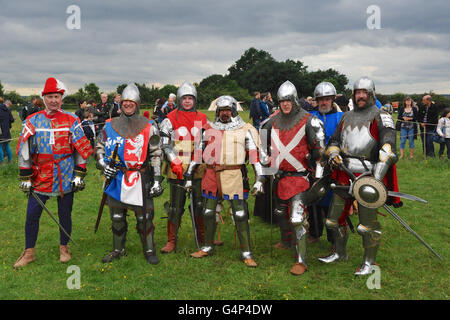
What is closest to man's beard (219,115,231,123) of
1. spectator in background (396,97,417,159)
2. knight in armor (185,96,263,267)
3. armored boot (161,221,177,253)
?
knight in armor (185,96,263,267)

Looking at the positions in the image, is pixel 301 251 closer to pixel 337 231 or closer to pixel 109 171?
pixel 337 231

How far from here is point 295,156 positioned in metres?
4.55

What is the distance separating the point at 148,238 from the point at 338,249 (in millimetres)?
2475

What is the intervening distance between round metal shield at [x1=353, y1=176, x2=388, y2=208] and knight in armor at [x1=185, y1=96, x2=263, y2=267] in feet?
3.72

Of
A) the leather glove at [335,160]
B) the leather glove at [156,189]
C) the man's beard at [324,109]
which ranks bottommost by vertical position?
the leather glove at [156,189]

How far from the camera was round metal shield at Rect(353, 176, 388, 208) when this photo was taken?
12.9ft

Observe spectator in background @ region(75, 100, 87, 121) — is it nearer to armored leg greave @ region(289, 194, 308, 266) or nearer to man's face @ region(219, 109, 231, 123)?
man's face @ region(219, 109, 231, 123)

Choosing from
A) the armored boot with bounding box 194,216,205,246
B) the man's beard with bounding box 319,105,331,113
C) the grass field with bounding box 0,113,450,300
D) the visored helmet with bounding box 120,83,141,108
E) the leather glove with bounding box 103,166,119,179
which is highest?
the visored helmet with bounding box 120,83,141,108

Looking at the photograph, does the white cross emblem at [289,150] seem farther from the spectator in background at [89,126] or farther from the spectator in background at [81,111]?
the spectator in background at [81,111]

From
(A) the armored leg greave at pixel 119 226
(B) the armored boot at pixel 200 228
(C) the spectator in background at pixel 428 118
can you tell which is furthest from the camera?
(C) the spectator in background at pixel 428 118

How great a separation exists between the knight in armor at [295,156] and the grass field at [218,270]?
1.53ft

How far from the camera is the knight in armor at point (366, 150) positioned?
4.01m

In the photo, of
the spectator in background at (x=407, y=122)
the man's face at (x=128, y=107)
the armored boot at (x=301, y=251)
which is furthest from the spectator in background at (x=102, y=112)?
the spectator in background at (x=407, y=122)
